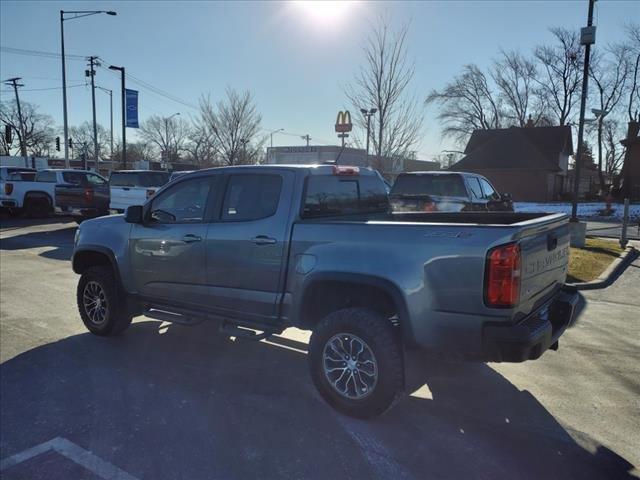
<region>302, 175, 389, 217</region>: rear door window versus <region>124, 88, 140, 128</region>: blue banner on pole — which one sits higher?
<region>124, 88, 140, 128</region>: blue banner on pole

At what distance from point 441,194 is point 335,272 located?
306 inches

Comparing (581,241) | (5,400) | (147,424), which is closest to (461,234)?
(147,424)

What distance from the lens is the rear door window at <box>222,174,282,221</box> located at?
4234 millimetres

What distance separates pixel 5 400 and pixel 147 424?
1.31 meters

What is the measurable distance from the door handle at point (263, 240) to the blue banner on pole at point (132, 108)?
24.1 meters

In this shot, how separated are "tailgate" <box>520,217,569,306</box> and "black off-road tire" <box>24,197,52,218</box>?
19.7 m

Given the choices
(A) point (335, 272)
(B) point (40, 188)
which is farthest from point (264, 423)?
(B) point (40, 188)

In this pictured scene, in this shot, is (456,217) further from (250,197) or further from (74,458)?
(74,458)

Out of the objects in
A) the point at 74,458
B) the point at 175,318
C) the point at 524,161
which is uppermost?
the point at 524,161

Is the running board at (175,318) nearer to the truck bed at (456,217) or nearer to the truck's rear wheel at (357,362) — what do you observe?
the truck's rear wheel at (357,362)

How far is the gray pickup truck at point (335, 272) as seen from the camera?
10.4ft

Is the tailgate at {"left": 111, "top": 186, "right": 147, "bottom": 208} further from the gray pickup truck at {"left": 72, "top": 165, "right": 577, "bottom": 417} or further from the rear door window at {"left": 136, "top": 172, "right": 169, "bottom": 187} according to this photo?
the gray pickup truck at {"left": 72, "top": 165, "right": 577, "bottom": 417}

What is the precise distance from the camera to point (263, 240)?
13.4ft

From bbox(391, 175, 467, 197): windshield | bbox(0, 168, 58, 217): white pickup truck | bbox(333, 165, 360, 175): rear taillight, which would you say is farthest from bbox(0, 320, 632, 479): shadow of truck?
bbox(0, 168, 58, 217): white pickup truck
